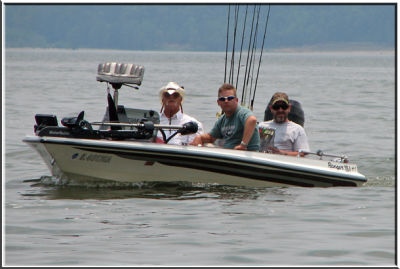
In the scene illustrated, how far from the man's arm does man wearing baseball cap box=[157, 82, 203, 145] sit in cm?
69

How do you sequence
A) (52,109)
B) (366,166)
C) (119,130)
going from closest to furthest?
(119,130), (366,166), (52,109)

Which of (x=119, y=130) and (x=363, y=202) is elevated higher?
(x=119, y=130)

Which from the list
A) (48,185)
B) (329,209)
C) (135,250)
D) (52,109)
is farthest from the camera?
(52,109)

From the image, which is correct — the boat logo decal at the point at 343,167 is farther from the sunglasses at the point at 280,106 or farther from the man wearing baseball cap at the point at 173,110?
the man wearing baseball cap at the point at 173,110

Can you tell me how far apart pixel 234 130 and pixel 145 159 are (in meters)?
1.08

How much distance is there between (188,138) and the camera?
919cm

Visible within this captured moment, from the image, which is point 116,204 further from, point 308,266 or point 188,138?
point 308,266

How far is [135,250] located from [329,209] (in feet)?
8.82

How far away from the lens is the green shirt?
8.57 meters

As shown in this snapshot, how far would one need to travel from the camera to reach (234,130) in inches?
342

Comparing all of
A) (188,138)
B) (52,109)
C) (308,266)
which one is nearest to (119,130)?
(188,138)

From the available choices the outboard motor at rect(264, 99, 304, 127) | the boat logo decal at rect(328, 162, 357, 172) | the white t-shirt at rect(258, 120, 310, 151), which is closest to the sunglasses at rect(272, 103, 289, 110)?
the white t-shirt at rect(258, 120, 310, 151)

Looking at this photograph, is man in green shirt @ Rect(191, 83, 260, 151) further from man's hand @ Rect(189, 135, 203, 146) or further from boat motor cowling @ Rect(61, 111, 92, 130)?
boat motor cowling @ Rect(61, 111, 92, 130)

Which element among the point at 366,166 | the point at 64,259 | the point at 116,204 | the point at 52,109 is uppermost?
the point at 52,109
